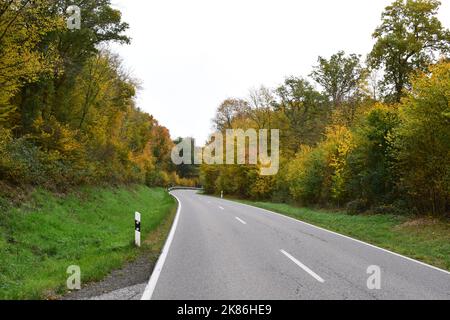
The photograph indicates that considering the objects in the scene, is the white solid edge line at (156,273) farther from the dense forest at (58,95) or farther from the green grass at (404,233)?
the green grass at (404,233)

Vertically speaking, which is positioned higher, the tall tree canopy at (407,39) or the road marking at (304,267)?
the tall tree canopy at (407,39)

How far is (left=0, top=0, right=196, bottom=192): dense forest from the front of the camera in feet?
41.8

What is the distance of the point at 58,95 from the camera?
24.4 m

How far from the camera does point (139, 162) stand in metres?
50.9

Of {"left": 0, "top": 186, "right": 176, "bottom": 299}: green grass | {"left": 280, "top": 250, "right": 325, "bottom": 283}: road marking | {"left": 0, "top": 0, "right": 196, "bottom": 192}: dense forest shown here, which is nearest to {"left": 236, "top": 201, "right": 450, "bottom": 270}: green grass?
{"left": 280, "top": 250, "right": 325, "bottom": 283}: road marking

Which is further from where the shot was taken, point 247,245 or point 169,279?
point 247,245

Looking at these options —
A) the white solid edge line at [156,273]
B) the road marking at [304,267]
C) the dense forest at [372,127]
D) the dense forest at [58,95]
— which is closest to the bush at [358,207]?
the dense forest at [372,127]

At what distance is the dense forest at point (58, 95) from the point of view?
41.8 feet

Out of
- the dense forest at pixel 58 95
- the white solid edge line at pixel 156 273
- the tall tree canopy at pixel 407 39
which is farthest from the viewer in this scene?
the tall tree canopy at pixel 407 39

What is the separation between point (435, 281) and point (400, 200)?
12.8 meters

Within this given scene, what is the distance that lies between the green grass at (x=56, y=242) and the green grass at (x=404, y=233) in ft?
25.1

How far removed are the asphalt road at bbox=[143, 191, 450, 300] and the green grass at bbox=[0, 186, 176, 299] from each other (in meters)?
1.52

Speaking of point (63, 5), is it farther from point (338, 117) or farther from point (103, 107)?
point (338, 117)

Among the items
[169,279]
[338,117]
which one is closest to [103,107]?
[338,117]
